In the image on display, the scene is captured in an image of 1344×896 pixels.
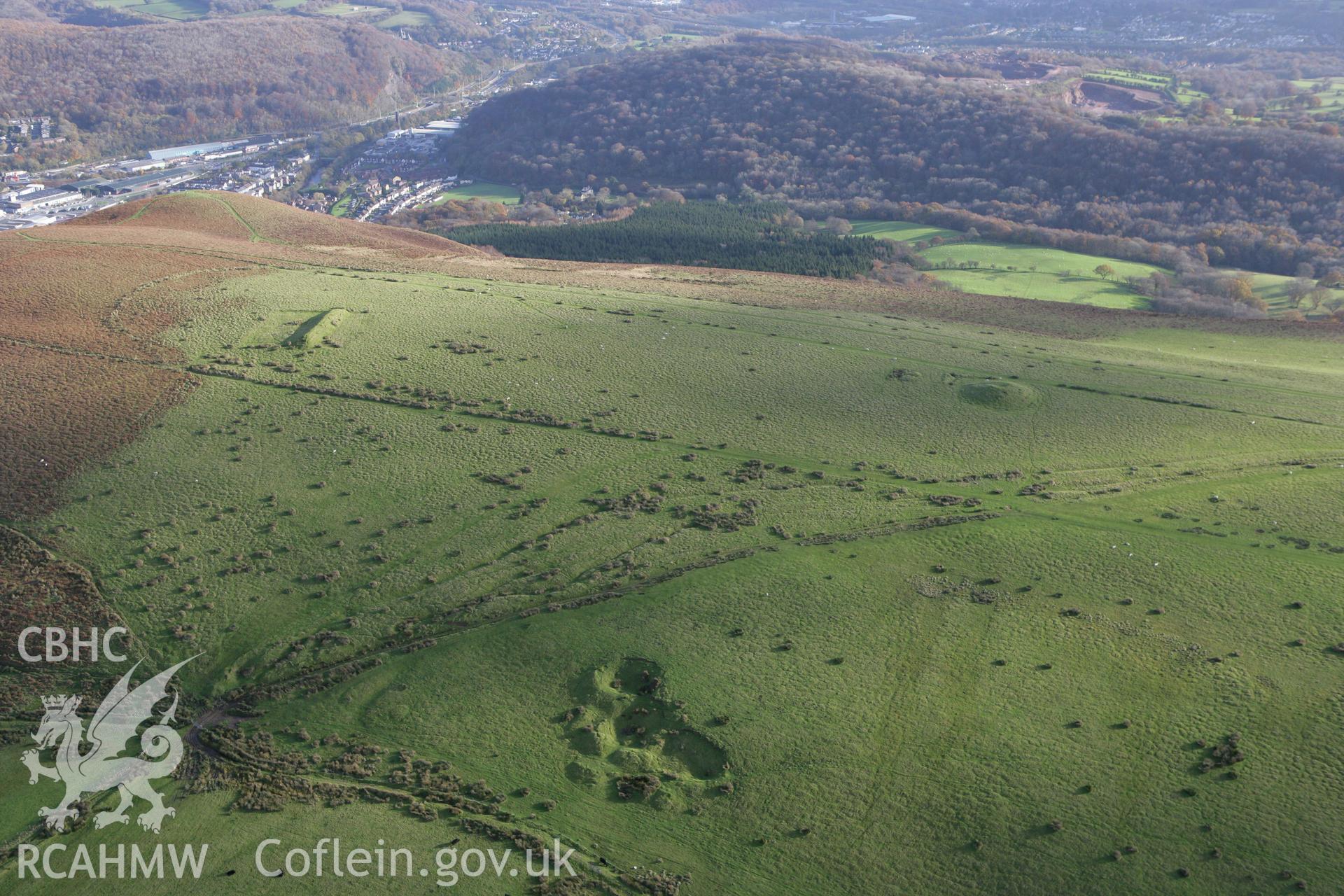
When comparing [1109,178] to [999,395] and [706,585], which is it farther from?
[706,585]

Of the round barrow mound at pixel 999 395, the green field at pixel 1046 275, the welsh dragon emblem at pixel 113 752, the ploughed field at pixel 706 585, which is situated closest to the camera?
the ploughed field at pixel 706 585

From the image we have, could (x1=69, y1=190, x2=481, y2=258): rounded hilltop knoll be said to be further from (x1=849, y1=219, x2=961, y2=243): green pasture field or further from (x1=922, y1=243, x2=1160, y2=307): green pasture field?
(x1=849, y1=219, x2=961, y2=243): green pasture field

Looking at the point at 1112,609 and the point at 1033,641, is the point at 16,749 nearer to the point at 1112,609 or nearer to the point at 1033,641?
the point at 1033,641

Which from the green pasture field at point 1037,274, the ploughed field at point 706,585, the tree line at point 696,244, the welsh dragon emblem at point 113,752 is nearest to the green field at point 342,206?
the tree line at point 696,244

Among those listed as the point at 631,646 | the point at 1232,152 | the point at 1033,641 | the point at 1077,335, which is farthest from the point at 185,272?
the point at 1232,152

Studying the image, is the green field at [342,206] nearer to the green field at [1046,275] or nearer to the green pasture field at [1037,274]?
the green field at [1046,275]

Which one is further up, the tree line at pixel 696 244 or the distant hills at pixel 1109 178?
the distant hills at pixel 1109 178
